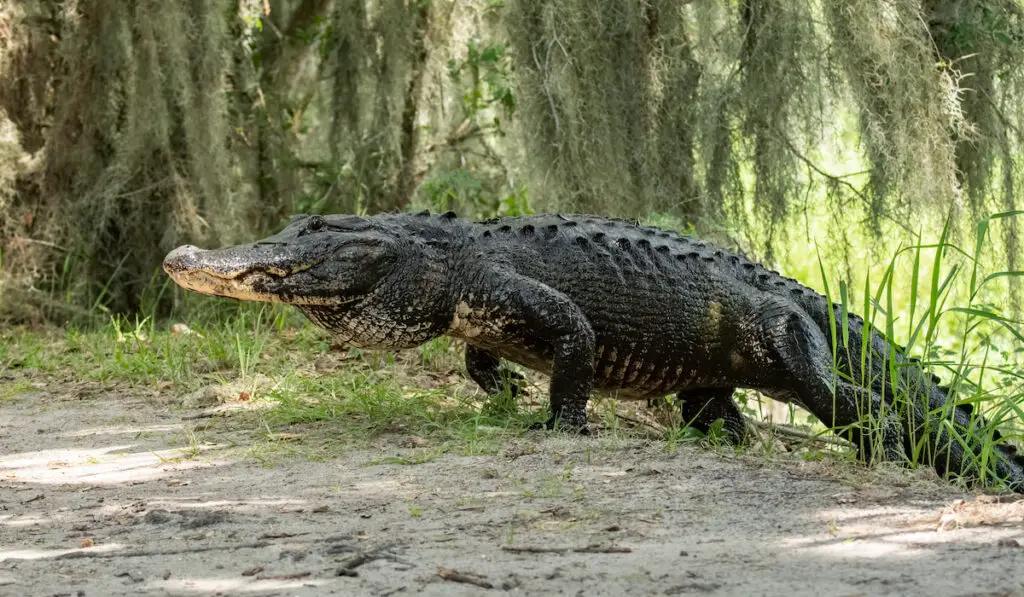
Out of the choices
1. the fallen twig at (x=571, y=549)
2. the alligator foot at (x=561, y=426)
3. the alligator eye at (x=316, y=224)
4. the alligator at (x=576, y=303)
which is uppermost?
the alligator eye at (x=316, y=224)

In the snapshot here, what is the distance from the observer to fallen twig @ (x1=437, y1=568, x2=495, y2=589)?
104 inches

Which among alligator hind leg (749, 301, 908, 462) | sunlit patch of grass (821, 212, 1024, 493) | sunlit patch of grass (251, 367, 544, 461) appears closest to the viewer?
sunlit patch of grass (821, 212, 1024, 493)

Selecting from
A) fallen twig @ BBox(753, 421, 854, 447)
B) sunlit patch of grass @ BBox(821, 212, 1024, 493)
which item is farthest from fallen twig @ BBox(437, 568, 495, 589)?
fallen twig @ BBox(753, 421, 854, 447)

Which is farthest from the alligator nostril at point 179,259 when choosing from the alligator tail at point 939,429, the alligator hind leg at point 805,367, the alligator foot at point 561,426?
the alligator tail at point 939,429

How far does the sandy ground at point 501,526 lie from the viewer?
2660mm

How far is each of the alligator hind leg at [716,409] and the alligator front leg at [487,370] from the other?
826 mm

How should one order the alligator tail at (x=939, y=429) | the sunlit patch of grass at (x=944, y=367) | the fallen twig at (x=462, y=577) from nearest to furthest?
the fallen twig at (x=462, y=577)
the sunlit patch of grass at (x=944, y=367)
the alligator tail at (x=939, y=429)

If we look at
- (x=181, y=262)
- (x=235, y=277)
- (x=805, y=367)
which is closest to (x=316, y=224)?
(x=235, y=277)

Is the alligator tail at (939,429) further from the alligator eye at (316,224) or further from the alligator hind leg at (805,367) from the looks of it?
the alligator eye at (316,224)

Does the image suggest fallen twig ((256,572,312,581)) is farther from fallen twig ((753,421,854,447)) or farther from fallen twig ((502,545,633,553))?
fallen twig ((753,421,854,447))

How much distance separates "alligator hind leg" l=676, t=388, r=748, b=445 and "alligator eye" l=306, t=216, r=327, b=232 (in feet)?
6.14

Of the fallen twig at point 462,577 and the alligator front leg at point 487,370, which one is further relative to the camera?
the alligator front leg at point 487,370

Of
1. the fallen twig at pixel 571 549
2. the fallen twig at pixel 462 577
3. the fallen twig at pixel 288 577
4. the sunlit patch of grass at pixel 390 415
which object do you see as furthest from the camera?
the sunlit patch of grass at pixel 390 415

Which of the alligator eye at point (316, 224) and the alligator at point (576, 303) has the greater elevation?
the alligator eye at point (316, 224)
